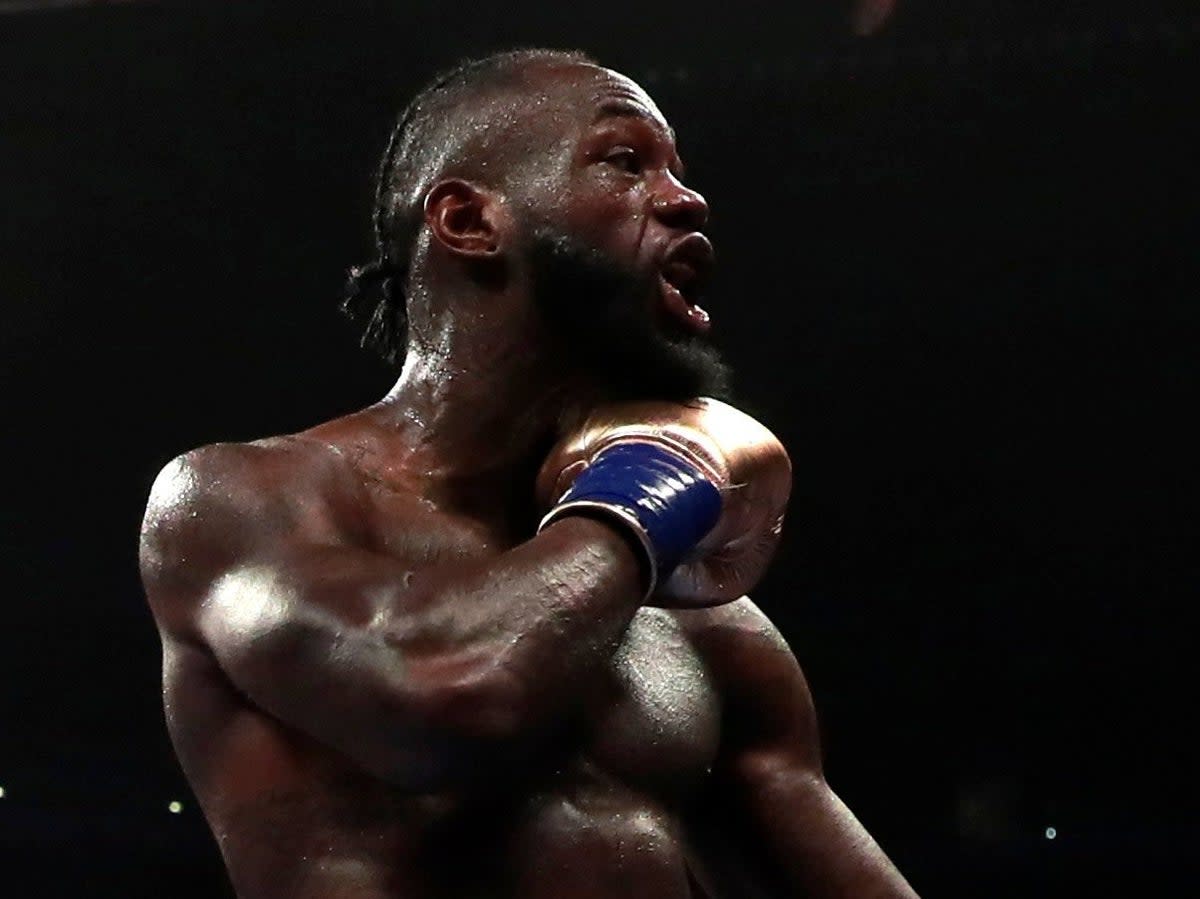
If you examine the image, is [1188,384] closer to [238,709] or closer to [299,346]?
[299,346]

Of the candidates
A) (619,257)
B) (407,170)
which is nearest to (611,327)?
(619,257)

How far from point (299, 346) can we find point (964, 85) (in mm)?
1586

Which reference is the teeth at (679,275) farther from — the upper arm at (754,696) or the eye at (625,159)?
the upper arm at (754,696)

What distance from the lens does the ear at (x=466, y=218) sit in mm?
1440

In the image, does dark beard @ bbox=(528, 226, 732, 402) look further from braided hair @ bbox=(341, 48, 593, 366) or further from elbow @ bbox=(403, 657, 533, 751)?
elbow @ bbox=(403, 657, 533, 751)

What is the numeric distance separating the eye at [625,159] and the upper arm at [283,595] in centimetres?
36

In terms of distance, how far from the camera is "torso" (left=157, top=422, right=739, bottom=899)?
1.22m

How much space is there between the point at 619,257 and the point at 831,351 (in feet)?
8.65

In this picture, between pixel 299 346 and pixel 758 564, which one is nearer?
pixel 758 564

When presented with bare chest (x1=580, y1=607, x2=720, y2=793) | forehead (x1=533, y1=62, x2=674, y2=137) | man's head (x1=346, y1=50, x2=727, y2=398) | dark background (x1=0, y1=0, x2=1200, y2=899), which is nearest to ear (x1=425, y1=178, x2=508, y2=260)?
man's head (x1=346, y1=50, x2=727, y2=398)

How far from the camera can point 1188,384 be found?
Answer: 396 cm

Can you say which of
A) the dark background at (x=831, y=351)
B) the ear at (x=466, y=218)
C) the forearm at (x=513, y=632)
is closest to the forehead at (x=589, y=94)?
the ear at (x=466, y=218)

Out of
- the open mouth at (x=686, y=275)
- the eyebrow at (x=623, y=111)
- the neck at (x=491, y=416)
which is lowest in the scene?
the neck at (x=491, y=416)

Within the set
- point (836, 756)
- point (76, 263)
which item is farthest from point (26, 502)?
point (836, 756)
